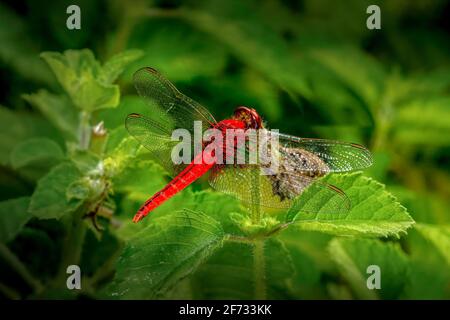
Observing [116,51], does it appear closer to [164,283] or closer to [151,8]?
[151,8]

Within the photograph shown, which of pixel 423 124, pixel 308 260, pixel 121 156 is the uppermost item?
pixel 423 124

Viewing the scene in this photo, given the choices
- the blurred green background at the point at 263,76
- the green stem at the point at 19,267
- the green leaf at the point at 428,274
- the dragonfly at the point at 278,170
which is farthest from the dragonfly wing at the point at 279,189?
the blurred green background at the point at 263,76

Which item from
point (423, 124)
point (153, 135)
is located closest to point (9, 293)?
point (153, 135)

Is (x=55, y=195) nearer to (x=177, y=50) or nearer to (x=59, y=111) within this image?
(x=59, y=111)

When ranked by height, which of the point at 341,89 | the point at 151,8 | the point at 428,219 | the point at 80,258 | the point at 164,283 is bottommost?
the point at 164,283

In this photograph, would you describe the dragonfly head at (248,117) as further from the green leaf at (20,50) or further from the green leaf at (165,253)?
the green leaf at (20,50)

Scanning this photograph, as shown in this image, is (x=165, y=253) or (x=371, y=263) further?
(x=371, y=263)
